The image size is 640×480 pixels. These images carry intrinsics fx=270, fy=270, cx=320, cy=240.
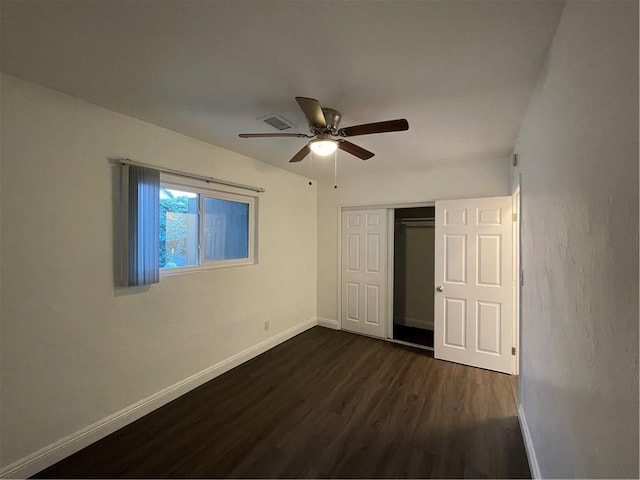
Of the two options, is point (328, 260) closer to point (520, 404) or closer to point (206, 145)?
point (206, 145)

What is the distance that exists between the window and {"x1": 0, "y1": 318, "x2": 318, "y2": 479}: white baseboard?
1.10m

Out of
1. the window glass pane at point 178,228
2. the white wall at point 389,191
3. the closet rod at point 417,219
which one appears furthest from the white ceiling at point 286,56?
the closet rod at point 417,219

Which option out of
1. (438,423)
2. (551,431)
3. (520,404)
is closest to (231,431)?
(438,423)

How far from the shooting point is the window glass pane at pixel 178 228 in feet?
8.25

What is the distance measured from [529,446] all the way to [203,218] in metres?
3.28

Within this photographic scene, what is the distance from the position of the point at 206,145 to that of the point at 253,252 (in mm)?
1348

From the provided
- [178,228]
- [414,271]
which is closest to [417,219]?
[414,271]

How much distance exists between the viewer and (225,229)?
3170mm

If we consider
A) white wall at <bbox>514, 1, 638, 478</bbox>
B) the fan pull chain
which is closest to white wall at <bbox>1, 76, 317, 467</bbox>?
the fan pull chain

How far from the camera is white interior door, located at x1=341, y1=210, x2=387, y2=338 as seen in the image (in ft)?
13.3

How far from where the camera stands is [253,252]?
3.44 m

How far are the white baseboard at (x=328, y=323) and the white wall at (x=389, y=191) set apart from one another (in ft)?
0.13

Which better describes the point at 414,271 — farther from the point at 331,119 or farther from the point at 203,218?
the point at 203,218

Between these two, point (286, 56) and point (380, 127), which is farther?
point (380, 127)
